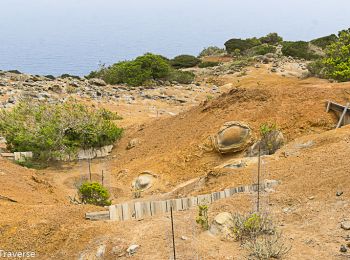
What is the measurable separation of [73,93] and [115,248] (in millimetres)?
23285

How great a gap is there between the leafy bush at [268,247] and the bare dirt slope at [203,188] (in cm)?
14

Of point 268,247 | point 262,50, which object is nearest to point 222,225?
point 268,247

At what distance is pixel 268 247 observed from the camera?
6742 mm

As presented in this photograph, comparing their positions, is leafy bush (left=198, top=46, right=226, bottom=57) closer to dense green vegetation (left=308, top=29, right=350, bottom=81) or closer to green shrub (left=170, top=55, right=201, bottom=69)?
green shrub (left=170, top=55, right=201, bottom=69)

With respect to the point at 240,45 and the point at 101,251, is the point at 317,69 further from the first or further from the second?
the point at 101,251

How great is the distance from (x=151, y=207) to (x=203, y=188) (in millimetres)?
2982

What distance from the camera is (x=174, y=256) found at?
6.64 metres

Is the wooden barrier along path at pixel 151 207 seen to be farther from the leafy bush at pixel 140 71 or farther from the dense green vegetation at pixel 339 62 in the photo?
the leafy bush at pixel 140 71

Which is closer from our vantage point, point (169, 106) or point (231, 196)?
point (231, 196)

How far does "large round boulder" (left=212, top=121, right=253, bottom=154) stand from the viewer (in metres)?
13.9

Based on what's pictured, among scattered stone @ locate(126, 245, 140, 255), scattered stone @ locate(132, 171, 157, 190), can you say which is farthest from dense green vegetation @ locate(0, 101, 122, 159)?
scattered stone @ locate(126, 245, 140, 255)

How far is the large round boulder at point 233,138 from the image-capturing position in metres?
13.9

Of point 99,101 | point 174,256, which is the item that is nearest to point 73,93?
point 99,101

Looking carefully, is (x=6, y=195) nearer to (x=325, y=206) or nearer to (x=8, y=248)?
(x=8, y=248)
